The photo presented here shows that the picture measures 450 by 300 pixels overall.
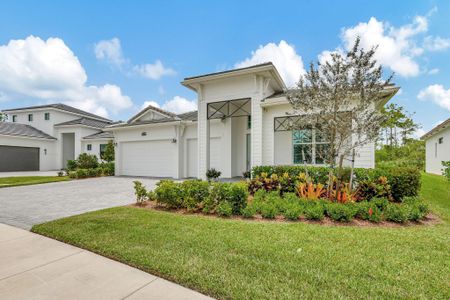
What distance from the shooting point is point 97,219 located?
5.01m

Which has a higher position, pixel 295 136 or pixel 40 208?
pixel 295 136

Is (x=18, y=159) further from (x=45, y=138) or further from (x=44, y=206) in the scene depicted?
(x=44, y=206)

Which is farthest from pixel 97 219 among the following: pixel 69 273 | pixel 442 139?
pixel 442 139

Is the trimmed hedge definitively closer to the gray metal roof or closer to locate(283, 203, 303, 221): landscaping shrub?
locate(283, 203, 303, 221): landscaping shrub

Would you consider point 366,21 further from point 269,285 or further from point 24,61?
point 24,61

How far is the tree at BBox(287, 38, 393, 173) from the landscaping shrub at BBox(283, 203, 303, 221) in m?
A: 2.33

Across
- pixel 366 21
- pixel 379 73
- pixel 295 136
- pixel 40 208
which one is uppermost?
pixel 366 21

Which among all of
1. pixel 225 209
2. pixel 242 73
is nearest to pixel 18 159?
pixel 242 73

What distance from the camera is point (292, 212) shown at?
16.6 ft

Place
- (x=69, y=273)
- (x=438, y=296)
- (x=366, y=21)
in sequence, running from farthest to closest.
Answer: (x=366, y=21), (x=69, y=273), (x=438, y=296)

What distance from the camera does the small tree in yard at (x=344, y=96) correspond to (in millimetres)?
5871

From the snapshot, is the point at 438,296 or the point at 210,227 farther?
the point at 210,227

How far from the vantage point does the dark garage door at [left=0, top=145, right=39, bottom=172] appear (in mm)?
19734

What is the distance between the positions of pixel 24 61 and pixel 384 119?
20.0 metres
